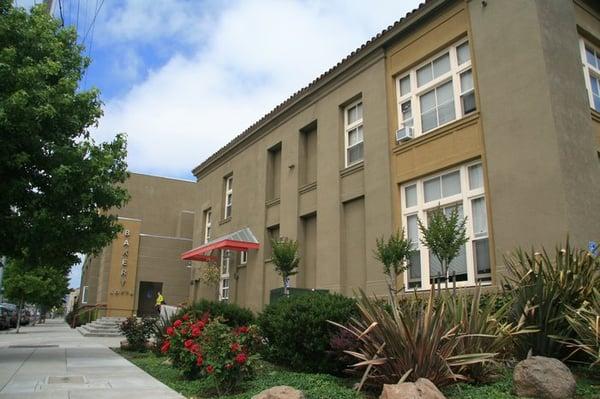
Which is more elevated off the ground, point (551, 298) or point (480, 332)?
point (551, 298)

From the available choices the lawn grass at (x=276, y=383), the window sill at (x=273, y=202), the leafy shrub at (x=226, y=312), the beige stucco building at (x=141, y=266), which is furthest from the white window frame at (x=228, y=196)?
the lawn grass at (x=276, y=383)

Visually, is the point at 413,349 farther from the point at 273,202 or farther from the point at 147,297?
the point at 147,297

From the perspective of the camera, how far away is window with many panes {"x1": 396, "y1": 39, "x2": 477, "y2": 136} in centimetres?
1288

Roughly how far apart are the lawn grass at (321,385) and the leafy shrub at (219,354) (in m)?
0.25

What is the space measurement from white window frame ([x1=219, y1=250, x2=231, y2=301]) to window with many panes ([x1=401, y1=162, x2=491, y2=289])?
37.7ft

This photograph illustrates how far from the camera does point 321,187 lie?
17.2 meters

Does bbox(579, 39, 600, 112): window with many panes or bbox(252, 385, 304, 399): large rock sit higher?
bbox(579, 39, 600, 112): window with many panes

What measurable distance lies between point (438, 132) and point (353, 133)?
4.14 meters

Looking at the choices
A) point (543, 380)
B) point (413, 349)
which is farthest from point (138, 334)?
point (543, 380)

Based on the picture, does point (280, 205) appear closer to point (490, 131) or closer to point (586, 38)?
point (490, 131)

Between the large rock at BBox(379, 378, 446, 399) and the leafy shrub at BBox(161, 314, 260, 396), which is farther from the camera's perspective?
the leafy shrub at BBox(161, 314, 260, 396)

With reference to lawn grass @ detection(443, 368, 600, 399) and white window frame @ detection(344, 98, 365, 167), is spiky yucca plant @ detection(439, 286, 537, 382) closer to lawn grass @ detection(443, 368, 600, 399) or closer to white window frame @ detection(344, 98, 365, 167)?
lawn grass @ detection(443, 368, 600, 399)

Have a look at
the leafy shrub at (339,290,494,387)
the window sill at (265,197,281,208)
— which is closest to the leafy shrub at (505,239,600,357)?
the leafy shrub at (339,290,494,387)

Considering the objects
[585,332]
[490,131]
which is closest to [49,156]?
[490,131]
